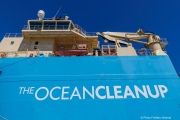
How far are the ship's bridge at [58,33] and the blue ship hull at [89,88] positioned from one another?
446 centimetres

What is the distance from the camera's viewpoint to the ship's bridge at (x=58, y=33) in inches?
660

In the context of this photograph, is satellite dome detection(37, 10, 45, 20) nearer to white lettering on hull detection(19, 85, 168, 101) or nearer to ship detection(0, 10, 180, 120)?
ship detection(0, 10, 180, 120)

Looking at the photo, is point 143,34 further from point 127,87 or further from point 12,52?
point 12,52

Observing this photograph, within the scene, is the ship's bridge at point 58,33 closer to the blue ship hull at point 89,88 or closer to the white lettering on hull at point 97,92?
the blue ship hull at point 89,88

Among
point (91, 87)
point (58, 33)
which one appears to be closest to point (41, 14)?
point (58, 33)

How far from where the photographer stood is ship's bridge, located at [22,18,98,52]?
55.0ft

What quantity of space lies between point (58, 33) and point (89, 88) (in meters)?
7.37

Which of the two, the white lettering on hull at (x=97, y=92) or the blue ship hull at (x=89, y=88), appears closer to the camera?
the blue ship hull at (x=89, y=88)

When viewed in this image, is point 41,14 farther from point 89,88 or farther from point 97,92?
point 97,92

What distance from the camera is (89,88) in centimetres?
1112

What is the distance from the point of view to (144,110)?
10211 mm

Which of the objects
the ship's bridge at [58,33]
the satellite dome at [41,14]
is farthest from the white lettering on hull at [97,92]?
the satellite dome at [41,14]

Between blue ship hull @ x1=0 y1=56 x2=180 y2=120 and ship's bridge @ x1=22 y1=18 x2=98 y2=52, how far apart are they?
14.6 feet

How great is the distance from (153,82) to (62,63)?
569 cm
